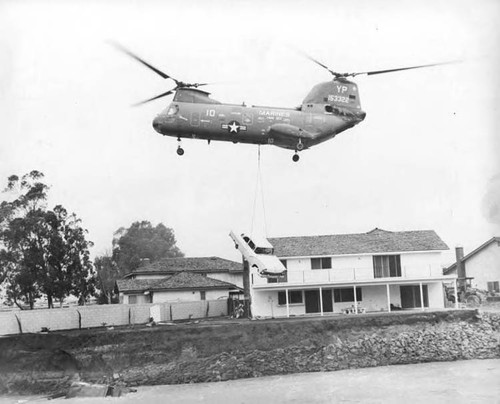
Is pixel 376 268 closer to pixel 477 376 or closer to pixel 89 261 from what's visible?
pixel 477 376

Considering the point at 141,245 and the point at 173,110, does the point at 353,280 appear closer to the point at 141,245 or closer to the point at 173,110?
the point at 173,110

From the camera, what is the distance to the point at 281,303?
43.4 m

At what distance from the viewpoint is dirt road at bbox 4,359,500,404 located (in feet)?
91.2

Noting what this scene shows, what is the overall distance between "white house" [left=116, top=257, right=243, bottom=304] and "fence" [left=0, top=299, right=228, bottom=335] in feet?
7.86

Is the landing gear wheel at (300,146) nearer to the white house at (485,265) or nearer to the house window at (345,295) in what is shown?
the house window at (345,295)

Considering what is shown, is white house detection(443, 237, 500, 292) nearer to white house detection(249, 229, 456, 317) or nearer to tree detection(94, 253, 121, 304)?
white house detection(249, 229, 456, 317)

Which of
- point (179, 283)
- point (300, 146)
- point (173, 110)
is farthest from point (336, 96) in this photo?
point (179, 283)

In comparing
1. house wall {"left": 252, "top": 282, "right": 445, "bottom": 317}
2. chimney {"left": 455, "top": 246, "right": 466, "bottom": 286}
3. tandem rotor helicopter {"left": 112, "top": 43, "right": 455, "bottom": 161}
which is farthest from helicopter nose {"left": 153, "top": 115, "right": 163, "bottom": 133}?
chimney {"left": 455, "top": 246, "right": 466, "bottom": 286}

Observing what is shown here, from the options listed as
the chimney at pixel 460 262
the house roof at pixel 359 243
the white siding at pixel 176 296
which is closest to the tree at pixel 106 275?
the white siding at pixel 176 296

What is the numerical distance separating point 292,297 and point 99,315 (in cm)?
1214

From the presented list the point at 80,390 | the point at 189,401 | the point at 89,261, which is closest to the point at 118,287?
the point at 89,261

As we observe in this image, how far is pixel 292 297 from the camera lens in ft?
142

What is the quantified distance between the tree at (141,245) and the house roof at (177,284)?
1066 inches

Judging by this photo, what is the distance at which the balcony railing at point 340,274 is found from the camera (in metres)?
42.7
